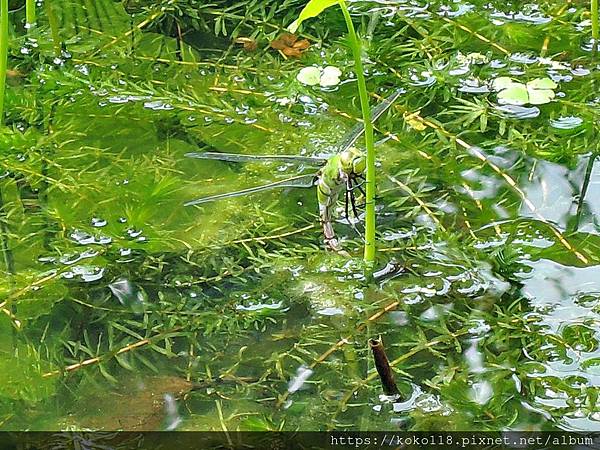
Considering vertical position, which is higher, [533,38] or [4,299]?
[533,38]

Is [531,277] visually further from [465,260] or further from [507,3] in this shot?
[507,3]

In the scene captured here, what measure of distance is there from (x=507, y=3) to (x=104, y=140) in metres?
0.97

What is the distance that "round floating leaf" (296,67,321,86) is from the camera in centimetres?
167

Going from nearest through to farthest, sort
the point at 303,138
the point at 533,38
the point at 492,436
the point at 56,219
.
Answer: the point at 492,436 → the point at 56,219 → the point at 303,138 → the point at 533,38

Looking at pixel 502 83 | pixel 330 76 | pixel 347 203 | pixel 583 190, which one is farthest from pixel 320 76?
pixel 583 190

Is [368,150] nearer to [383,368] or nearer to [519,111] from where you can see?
[383,368]

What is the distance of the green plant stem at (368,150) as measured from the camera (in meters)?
1.14

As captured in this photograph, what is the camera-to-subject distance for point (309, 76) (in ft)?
5.52

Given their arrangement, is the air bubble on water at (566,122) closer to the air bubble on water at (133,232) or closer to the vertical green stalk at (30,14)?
the air bubble on water at (133,232)

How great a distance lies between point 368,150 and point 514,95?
53 cm

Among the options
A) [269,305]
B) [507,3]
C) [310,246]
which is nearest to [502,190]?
[310,246]

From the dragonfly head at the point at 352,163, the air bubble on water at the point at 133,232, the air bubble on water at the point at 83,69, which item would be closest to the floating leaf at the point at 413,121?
the dragonfly head at the point at 352,163

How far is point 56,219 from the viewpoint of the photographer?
1.38 meters

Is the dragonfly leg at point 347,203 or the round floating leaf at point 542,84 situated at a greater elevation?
the round floating leaf at point 542,84
